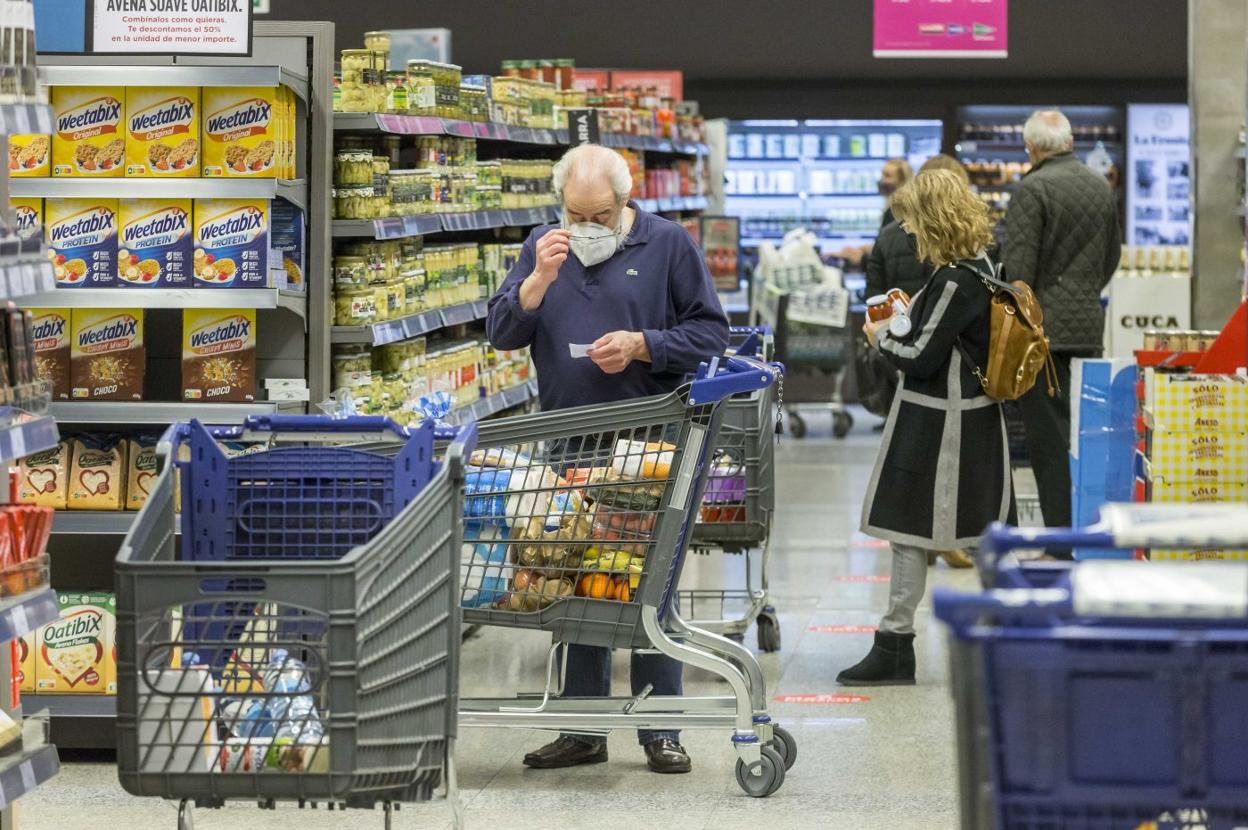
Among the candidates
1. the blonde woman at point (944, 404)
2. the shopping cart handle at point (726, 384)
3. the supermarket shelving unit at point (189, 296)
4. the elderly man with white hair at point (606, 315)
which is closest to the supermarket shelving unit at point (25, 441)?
the shopping cart handle at point (726, 384)

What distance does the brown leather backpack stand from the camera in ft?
17.4

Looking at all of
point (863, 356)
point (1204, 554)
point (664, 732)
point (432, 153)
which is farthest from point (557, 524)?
point (863, 356)

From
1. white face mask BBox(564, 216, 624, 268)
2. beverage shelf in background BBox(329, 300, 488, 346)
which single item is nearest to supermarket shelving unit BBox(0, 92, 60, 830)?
white face mask BBox(564, 216, 624, 268)

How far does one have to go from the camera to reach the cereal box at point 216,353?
4797 mm

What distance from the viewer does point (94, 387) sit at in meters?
4.78

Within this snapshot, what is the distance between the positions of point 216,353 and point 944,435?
221cm

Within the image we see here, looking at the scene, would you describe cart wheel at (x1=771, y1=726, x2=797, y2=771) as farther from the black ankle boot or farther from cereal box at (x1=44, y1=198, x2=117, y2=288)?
cereal box at (x1=44, y1=198, x2=117, y2=288)

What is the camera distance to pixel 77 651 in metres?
4.77

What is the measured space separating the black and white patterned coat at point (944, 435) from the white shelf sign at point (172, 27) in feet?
7.12

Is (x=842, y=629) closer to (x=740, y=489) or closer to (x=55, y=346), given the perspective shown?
(x=740, y=489)

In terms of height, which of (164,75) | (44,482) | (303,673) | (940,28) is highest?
(940,28)

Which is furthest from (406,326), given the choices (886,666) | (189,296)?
(886,666)

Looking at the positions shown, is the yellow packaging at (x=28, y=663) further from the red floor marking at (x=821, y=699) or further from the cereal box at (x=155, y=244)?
the red floor marking at (x=821, y=699)

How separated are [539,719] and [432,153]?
2.82m
